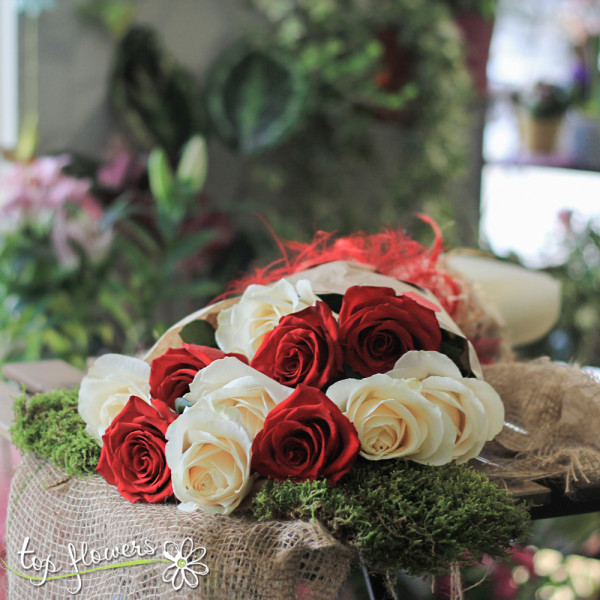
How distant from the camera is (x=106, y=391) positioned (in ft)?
1.61

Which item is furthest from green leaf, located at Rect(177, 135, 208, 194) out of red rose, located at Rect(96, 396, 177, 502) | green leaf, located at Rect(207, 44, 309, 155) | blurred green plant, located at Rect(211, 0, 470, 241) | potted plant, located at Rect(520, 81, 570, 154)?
potted plant, located at Rect(520, 81, 570, 154)

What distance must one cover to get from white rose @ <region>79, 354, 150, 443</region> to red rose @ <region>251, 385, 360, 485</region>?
103mm

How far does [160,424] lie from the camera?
1.47ft

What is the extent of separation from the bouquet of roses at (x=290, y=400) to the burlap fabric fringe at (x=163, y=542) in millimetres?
16

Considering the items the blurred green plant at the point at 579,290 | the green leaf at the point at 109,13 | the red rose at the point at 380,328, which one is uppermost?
the green leaf at the point at 109,13

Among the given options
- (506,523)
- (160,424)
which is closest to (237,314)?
(160,424)

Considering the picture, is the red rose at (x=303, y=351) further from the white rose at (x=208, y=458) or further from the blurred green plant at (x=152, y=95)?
the blurred green plant at (x=152, y=95)

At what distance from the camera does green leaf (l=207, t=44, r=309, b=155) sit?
7.38 feet

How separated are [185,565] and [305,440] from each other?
9cm

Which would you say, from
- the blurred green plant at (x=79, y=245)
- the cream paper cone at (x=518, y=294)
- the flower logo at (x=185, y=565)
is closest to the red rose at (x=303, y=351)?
the flower logo at (x=185, y=565)

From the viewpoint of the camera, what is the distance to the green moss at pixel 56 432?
482mm

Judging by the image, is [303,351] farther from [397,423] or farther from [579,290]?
[579,290]

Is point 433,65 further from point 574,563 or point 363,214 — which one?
point 574,563

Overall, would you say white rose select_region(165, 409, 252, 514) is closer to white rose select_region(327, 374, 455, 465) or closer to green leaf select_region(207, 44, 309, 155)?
white rose select_region(327, 374, 455, 465)
